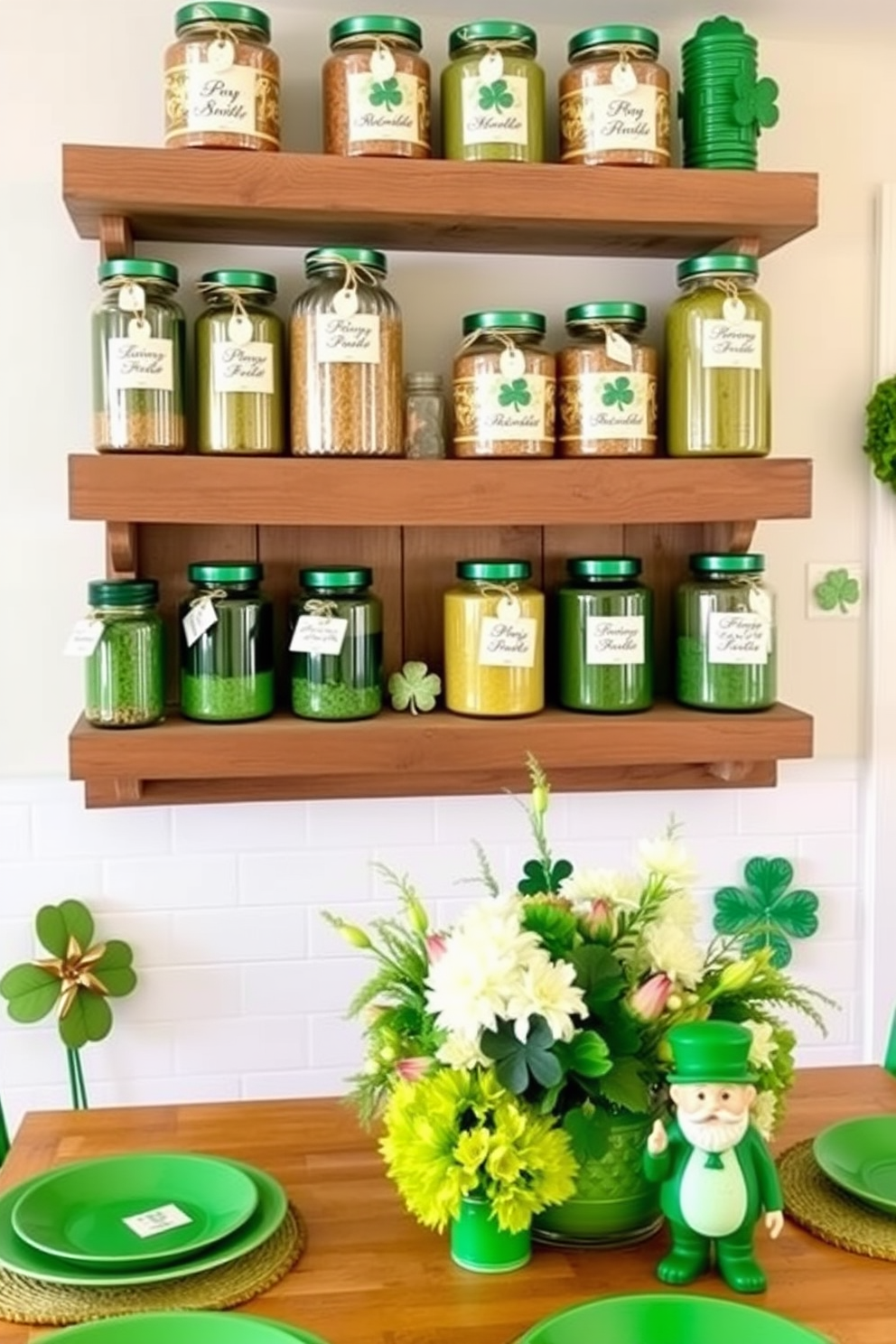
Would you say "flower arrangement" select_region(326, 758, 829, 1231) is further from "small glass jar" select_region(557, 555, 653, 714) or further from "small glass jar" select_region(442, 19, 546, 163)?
"small glass jar" select_region(442, 19, 546, 163)

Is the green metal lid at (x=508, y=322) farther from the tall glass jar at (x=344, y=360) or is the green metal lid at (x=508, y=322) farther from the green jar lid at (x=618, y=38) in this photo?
the green jar lid at (x=618, y=38)

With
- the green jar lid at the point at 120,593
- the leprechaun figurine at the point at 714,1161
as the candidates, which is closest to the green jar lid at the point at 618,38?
the green jar lid at the point at 120,593

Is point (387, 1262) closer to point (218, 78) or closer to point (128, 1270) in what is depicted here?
point (128, 1270)

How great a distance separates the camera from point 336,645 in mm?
2072

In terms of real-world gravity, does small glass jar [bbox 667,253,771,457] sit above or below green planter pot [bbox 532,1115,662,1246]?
above

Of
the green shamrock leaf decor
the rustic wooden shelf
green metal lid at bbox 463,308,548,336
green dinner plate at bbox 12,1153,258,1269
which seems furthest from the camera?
the green shamrock leaf decor

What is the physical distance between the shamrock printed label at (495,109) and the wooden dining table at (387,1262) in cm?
127

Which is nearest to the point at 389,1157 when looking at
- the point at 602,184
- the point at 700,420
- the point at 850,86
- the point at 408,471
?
the point at 408,471

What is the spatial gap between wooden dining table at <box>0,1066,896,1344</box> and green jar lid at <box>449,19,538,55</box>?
1387 millimetres

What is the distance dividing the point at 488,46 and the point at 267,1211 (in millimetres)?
1499

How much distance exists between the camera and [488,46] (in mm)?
2051

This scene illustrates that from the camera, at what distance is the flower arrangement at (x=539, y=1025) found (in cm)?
128

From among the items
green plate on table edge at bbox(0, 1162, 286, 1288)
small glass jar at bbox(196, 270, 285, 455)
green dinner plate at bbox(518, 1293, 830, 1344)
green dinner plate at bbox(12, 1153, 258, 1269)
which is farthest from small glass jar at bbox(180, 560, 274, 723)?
green dinner plate at bbox(518, 1293, 830, 1344)

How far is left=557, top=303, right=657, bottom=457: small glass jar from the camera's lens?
6.88 ft
